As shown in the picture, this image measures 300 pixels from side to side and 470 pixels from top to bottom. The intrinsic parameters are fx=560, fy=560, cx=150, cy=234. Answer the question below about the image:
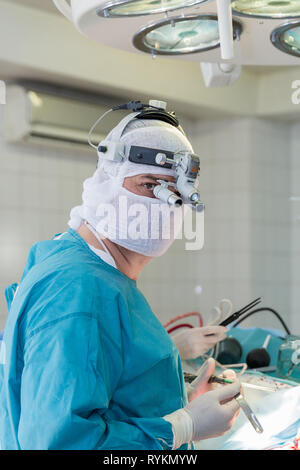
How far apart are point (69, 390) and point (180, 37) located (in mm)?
935

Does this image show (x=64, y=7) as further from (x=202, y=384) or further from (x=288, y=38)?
(x=202, y=384)

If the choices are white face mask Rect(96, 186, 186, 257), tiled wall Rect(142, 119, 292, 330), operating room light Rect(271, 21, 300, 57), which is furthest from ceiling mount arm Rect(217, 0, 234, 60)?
tiled wall Rect(142, 119, 292, 330)

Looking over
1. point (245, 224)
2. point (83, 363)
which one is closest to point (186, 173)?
point (83, 363)

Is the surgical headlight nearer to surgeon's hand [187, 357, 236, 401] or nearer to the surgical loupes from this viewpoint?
the surgical loupes

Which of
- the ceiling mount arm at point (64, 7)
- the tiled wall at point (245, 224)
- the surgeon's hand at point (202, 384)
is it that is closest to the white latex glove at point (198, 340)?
the surgeon's hand at point (202, 384)

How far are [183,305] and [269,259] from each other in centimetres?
67

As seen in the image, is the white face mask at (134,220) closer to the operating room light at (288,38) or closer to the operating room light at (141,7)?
the operating room light at (141,7)

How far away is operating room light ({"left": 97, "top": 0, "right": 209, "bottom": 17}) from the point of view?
1.18 metres

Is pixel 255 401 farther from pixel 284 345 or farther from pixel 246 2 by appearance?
pixel 246 2

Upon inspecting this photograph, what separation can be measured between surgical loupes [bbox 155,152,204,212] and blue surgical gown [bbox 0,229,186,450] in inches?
7.8

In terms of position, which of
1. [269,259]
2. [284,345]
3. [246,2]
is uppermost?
[246,2]

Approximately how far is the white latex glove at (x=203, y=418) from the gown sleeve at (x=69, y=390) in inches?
3.8
